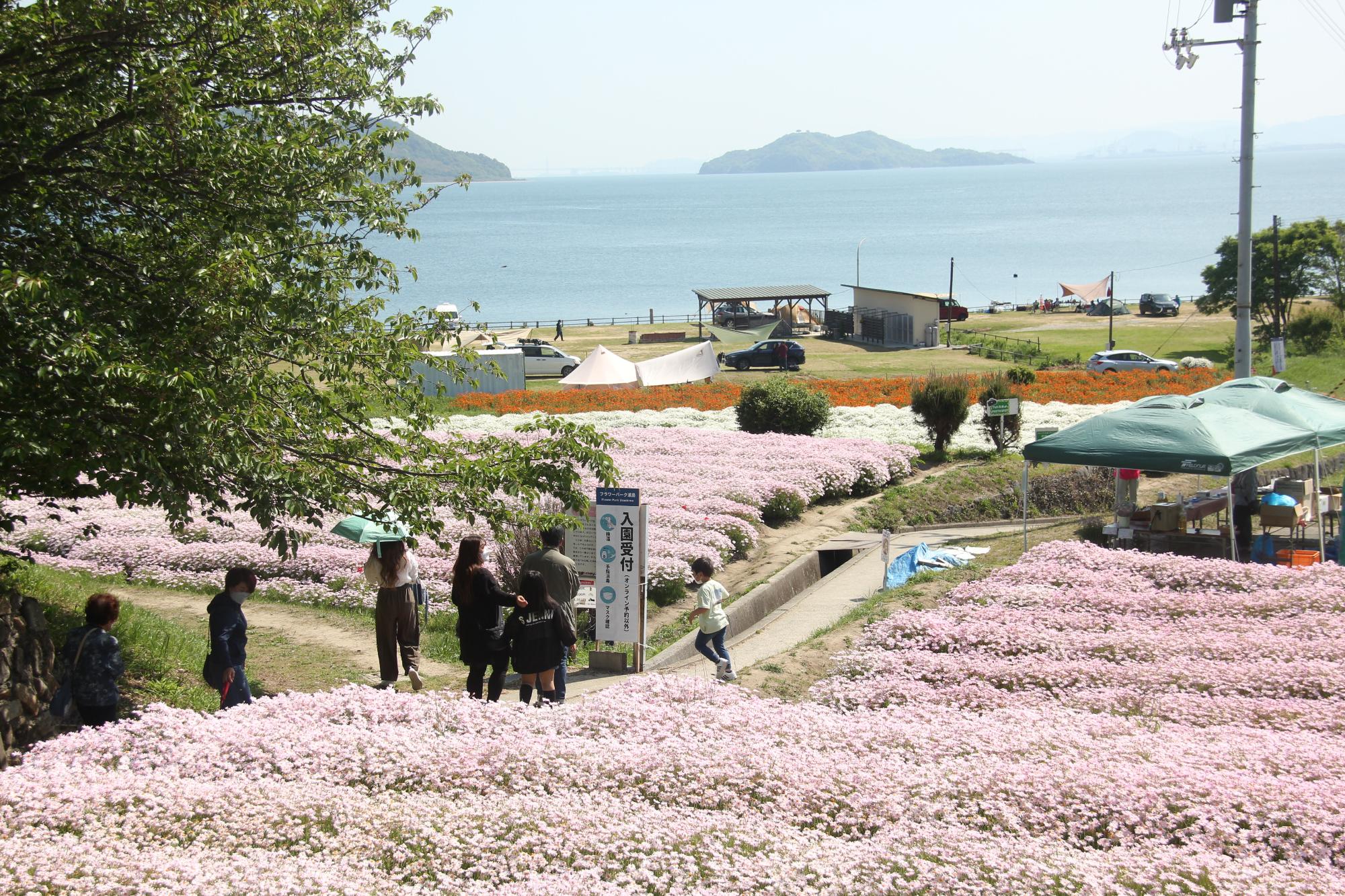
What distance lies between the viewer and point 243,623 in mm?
10102

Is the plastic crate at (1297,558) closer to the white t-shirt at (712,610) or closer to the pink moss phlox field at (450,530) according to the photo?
the pink moss phlox field at (450,530)

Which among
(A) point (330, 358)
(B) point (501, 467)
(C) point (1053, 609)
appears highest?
(A) point (330, 358)

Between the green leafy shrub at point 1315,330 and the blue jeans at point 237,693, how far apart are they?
47.5 metres

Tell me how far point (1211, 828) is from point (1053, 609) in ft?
21.1

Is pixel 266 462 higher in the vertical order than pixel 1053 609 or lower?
higher

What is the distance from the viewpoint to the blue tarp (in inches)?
672

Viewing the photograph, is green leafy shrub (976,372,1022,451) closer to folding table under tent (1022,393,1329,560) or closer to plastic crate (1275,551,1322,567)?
folding table under tent (1022,393,1329,560)

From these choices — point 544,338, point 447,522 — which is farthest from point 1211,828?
point 544,338

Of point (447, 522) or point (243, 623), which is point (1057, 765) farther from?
point (447, 522)

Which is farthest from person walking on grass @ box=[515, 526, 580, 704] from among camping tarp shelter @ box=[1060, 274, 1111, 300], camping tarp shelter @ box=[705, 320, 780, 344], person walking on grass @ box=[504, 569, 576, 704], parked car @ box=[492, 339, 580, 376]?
camping tarp shelter @ box=[1060, 274, 1111, 300]

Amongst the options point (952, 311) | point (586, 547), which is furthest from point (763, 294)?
point (586, 547)

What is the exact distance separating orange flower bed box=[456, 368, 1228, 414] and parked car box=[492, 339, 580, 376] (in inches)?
464

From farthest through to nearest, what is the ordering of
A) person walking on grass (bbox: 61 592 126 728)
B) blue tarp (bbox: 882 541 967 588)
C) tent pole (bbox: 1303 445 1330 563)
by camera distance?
1. blue tarp (bbox: 882 541 967 588)
2. tent pole (bbox: 1303 445 1330 563)
3. person walking on grass (bbox: 61 592 126 728)

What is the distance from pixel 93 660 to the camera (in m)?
8.98
